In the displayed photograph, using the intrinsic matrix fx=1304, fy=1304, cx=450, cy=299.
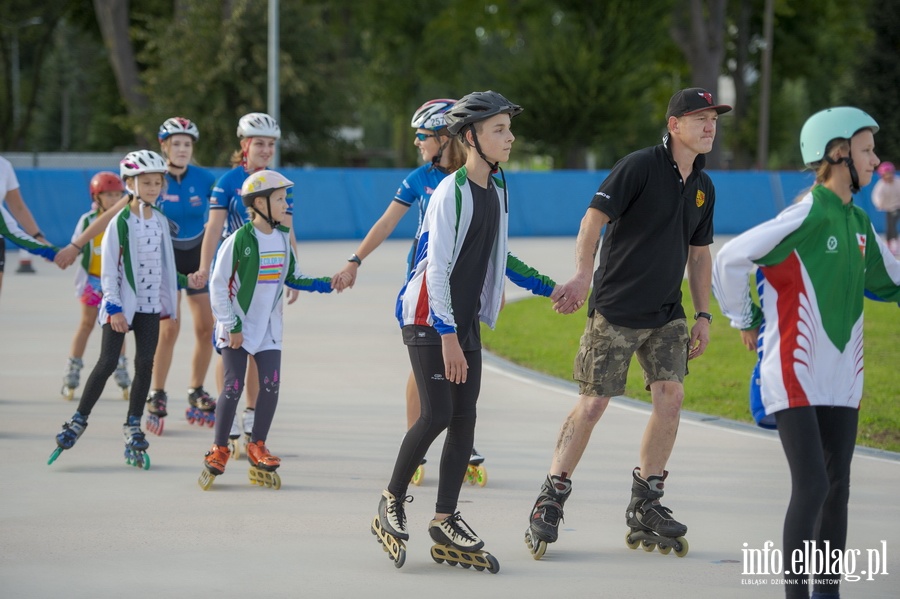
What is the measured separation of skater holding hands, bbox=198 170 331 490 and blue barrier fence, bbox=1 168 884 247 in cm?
1807

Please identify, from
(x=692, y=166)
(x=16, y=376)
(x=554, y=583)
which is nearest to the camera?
(x=554, y=583)

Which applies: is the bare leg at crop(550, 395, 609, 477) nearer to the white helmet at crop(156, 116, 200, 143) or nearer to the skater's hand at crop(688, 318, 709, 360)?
the skater's hand at crop(688, 318, 709, 360)

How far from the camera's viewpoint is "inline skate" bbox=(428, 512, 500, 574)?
5.50m

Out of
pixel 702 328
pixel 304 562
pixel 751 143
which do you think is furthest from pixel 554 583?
pixel 751 143

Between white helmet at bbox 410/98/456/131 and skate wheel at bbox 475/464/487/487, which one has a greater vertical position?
white helmet at bbox 410/98/456/131

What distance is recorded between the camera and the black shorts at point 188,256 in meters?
9.02

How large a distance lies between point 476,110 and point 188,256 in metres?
4.17

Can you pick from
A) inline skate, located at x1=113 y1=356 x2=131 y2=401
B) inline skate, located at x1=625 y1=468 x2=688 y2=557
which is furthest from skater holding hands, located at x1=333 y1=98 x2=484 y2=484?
inline skate, located at x1=113 y1=356 x2=131 y2=401

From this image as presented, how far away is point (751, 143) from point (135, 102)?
2788 cm

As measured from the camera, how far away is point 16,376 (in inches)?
419

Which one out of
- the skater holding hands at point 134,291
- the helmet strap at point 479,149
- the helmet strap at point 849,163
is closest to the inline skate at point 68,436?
the skater holding hands at point 134,291

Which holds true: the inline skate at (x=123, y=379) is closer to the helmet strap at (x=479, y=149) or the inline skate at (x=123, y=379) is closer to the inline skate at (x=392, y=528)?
the inline skate at (x=392, y=528)

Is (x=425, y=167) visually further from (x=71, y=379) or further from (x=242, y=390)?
(x=71, y=379)

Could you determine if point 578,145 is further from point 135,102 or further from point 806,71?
point 135,102
